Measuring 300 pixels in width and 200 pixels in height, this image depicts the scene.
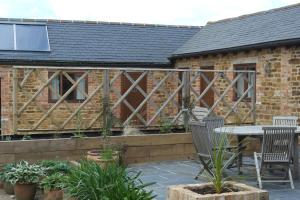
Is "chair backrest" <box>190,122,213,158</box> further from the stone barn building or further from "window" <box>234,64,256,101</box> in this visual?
"window" <box>234,64,256,101</box>

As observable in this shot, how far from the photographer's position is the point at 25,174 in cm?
760

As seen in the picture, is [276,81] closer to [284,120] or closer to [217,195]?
[284,120]

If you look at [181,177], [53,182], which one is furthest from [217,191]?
[181,177]

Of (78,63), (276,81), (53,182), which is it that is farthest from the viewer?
(78,63)

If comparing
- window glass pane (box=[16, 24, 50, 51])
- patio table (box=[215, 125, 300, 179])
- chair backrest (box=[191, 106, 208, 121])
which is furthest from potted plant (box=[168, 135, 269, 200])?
window glass pane (box=[16, 24, 50, 51])

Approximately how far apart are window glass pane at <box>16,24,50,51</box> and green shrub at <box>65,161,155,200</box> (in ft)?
38.0

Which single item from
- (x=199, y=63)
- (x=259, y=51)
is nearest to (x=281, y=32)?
(x=259, y=51)

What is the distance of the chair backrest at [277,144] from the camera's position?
7281mm

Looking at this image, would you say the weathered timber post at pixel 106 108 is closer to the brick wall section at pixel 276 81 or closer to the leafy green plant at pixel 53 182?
the leafy green plant at pixel 53 182

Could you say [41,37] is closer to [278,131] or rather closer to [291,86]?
[291,86]

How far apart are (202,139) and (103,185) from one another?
2645 mm

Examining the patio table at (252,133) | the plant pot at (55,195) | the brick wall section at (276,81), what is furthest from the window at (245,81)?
the plant pot at (55,195)

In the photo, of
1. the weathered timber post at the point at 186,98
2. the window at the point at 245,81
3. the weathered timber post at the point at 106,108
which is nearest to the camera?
the weathered timber post at the point at 106,108

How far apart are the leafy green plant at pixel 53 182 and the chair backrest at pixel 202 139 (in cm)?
230
